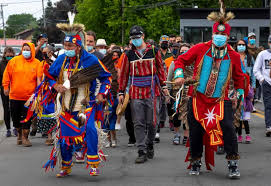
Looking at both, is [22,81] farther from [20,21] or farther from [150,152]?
[20,21]

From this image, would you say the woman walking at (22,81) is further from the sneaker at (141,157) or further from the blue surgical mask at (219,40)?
the blue surgical mask at (219,40)

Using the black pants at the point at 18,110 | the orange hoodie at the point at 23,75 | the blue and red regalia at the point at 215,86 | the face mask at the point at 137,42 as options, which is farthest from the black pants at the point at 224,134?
the black pants at the point at 18,110

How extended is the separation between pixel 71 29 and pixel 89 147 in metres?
1.57

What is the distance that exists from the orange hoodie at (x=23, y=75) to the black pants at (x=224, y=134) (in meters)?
4.06

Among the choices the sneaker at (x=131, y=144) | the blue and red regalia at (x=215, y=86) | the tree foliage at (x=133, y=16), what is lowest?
the sneaker at (x=131, y=144)

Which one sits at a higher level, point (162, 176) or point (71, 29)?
point (71, 29)

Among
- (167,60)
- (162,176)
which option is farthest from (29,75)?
(162,176)

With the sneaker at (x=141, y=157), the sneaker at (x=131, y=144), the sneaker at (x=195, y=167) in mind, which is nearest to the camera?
the sneaker at (x=195, y=167)

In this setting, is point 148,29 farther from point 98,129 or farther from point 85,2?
point 98,129

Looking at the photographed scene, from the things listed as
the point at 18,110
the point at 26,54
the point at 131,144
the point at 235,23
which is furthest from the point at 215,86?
the point at 235,23

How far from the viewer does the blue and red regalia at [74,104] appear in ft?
22.3

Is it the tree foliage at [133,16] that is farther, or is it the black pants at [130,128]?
the tree foliage at [133,16]

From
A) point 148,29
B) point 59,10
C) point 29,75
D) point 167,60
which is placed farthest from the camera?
point 59,10

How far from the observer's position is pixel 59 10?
263ft
